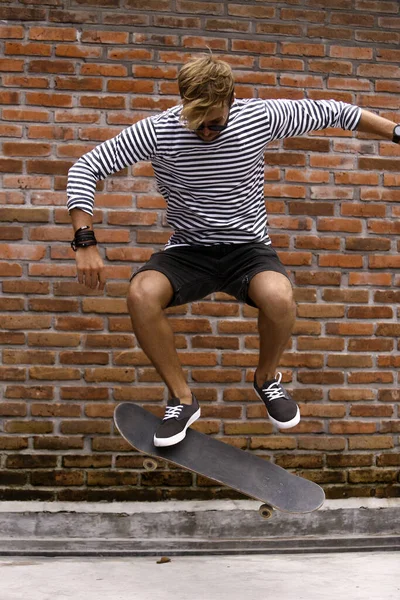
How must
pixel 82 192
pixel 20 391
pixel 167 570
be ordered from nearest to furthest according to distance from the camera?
1. pixel 82 192
2. pixel 167 570
3. pixel 20 391

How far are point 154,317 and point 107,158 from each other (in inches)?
26.7

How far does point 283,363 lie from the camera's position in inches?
176

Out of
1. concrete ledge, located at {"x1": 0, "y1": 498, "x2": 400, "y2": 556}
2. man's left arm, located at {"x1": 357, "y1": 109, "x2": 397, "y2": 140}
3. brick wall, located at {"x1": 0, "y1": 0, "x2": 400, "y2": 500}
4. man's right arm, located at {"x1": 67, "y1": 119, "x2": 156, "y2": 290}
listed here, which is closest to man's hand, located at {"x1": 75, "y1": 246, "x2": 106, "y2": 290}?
man's right arm, located at {"x1": 67, "y1": 119, "x2": 156, "y2": 290}

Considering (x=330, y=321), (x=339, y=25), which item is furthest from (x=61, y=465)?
(x=339, y=25)

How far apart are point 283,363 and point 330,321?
35 centimetres

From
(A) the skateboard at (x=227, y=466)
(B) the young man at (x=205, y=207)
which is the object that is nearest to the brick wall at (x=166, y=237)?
(A) the skateboard at (x=227, y=466)

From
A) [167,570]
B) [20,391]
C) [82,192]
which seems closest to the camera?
[82,192]

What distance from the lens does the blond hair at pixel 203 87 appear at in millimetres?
3152

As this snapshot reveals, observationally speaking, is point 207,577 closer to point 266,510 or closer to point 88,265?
point 266,510

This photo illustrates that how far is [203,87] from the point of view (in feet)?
10.4

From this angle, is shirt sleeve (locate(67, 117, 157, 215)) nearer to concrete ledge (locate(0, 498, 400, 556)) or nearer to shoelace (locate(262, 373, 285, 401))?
shoelace (locate(262, 373, 285, 401))

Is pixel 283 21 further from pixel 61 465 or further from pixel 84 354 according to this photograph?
pixel 61 465

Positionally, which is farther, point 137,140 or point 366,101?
point 366,101

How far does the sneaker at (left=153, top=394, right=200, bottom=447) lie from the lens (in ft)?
11.3
